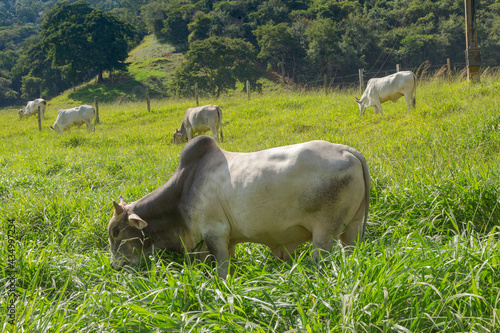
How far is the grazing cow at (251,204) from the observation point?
11.3 ft

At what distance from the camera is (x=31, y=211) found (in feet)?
17.7

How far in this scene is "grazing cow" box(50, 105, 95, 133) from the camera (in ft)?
60.7

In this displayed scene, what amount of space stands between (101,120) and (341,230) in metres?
19.4

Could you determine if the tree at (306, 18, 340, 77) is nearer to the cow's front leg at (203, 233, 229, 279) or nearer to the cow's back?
the cow's back

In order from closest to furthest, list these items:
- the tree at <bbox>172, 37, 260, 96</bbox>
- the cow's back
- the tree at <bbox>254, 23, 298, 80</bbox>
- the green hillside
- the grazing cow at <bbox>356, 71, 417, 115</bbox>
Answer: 1. the cow's back
2. the grazing cow at <bbox>356, 71, 417, 115</bbox>
3. the tree at <bbox>172, 37, 260, 96</bbox>
4. the green hillside
5. the tree at <bbox>254, 23, 298, 80</bbox>

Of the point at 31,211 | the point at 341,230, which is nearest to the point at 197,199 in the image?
the point at 341,230

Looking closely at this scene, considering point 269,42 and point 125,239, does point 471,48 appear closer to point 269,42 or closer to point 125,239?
point 125,239

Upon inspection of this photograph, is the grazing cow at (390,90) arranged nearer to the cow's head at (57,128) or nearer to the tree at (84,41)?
the cow's head at (57,128)

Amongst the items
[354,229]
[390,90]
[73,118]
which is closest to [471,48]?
[390,90]

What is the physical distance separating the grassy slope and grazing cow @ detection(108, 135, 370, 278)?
0.22 metres

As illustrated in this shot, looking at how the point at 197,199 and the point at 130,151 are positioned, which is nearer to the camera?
the point at 197,199

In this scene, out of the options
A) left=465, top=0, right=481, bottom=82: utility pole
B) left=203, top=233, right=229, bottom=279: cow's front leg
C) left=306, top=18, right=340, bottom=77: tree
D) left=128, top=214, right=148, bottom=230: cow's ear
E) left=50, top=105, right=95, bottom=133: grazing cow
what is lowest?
left=203, top=233, right=229, bottom=279: cow's front leg

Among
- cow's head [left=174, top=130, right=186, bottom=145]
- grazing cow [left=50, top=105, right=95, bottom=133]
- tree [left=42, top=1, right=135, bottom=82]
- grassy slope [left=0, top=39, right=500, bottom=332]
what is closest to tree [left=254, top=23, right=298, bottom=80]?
tree [left=42, top=1, right=135, bottom=82]

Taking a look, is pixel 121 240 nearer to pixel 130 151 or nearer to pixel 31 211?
pixel 31 211
